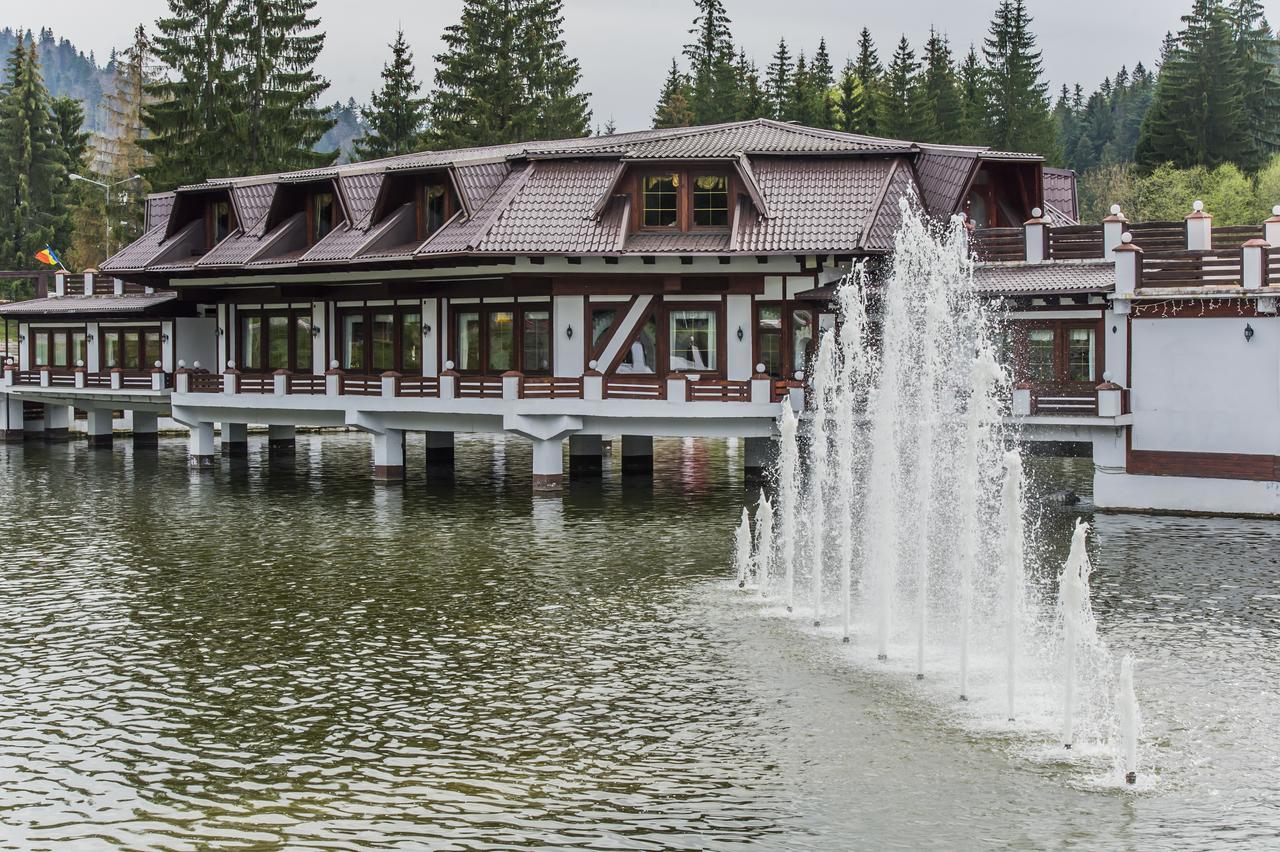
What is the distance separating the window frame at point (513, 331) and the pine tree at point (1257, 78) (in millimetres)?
61999

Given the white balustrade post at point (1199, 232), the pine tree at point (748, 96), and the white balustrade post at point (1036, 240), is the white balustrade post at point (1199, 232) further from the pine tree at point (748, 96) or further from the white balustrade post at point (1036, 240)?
the pine tree at point (748, 96)

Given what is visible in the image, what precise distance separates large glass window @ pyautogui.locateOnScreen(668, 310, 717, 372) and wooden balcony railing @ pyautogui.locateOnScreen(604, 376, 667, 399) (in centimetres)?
192

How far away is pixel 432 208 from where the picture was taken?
43.8m

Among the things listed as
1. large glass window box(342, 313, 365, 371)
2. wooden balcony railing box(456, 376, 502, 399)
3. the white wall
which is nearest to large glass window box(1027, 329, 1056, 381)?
the white wall

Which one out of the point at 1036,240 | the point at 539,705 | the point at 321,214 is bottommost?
the point at 539,705

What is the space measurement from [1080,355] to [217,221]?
29.3 m

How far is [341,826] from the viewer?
46.6ft

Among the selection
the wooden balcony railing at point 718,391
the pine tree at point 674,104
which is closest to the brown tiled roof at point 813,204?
the wooden balcony railing at point 718,391

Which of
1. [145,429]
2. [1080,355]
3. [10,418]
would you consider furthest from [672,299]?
[10,418]

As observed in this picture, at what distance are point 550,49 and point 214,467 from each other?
146 feet

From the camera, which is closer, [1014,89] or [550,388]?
[550,388]

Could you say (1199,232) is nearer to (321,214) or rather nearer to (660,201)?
(660,201)

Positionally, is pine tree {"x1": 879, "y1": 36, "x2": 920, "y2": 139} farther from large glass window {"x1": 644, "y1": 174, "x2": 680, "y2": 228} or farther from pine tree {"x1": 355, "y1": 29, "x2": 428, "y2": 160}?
large glass window {"x1": 644, "y1": 174, "x2": 680, "y2": 228}

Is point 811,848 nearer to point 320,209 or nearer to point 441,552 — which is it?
point 441,552
